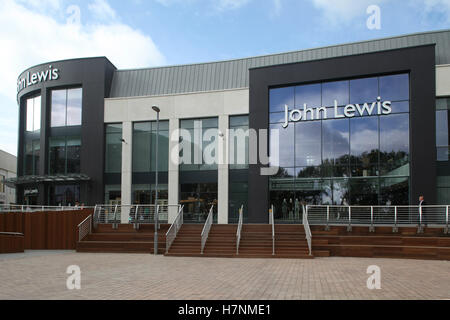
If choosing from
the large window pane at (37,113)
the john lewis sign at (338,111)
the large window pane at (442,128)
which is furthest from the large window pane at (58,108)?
the large window pane at (442,128)

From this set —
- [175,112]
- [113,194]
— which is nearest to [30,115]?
[113,194]

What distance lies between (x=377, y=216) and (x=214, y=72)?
14.8m

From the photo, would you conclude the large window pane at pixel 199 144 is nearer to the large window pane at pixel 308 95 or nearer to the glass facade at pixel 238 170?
the glass facade at pixel 238 170

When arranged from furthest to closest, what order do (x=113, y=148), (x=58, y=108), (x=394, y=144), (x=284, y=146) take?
(x=58, y=108)
(x=113, y=148)
(x=284, y=146)
(x=394, y=144)

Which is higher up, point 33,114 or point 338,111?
point 33,114

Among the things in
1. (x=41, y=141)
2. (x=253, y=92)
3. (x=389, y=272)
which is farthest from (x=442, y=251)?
(x=41, y=141)

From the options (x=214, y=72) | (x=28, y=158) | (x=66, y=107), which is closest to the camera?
(x=214, y=72)

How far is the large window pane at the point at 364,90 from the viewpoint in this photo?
2123 centimetres

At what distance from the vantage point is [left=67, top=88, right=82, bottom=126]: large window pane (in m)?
27.2

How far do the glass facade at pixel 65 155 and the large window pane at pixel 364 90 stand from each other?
61.1ft

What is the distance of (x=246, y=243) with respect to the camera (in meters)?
17.3

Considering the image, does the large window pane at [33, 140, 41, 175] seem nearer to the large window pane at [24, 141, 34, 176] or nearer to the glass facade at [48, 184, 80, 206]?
the large window pane at [24, 141, 34, 176]

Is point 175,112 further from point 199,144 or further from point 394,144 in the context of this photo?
point 394,144

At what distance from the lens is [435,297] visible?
7.61 meters
